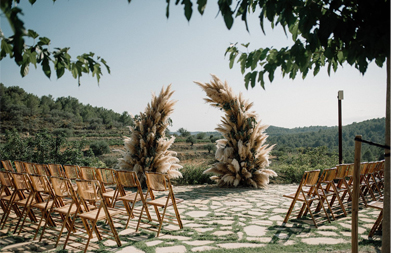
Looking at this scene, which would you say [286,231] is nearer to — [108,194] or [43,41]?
[108,194]

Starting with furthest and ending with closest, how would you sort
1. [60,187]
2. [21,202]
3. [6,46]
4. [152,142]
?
[152,142], [21,202], [60,187], [6,46]

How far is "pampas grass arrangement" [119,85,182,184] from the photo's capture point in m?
7.21

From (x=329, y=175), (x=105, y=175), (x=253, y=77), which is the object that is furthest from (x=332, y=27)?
(x=105, y=175)

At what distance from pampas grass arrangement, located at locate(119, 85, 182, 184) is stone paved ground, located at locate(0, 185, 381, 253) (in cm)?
228

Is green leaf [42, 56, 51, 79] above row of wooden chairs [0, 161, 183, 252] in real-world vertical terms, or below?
above

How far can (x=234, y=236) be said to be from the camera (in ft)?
11.7

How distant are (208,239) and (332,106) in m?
6.26

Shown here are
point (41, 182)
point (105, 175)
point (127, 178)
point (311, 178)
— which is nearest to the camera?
point (41, 182)

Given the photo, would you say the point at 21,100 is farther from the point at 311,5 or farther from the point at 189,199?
the point at 311,5

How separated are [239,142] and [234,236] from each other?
392 cm

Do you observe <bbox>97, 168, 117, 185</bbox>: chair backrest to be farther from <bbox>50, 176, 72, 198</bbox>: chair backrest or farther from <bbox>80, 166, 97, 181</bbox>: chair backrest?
<bbox>50, 176, 72, 198</bbox>: chair backrest

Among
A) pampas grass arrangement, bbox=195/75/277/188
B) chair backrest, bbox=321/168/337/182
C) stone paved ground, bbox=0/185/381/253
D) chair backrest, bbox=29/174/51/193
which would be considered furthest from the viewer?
pampas grass arrangement, bbox=195/75/277/188

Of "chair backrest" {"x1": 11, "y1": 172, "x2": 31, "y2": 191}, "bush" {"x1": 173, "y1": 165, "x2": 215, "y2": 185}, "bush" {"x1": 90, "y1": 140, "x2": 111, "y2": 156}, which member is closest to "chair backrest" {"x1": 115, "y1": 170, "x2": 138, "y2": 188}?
"chair backrest" {"x1": 11, "y1": 172, "x2": 31, "y2": 191}

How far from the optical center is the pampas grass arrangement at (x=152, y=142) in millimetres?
7215
